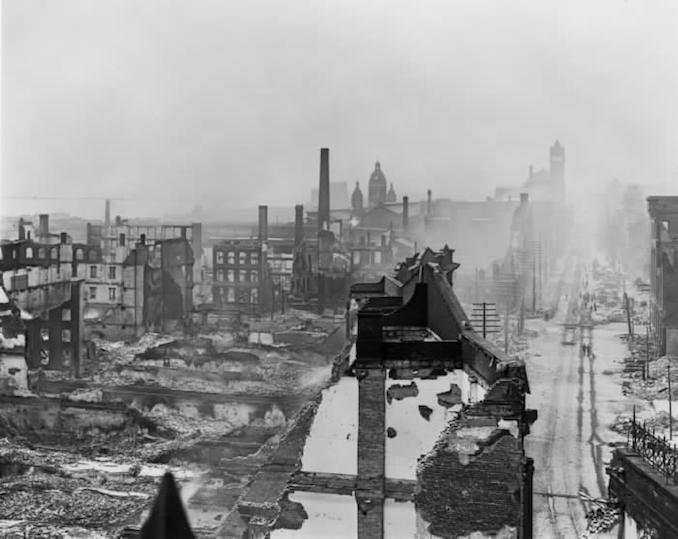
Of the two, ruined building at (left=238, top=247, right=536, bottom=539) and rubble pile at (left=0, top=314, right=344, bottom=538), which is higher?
ruined building at (left=238, top=247, right=536, bottom=539)

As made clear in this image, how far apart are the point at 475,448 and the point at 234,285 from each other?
21.5 metres

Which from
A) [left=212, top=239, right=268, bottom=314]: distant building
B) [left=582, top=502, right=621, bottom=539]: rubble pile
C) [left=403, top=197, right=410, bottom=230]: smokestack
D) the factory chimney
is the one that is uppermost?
[left=403, top=197, right=410, bottom=230]: smokestack

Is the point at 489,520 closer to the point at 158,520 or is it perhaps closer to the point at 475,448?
the point at 475,448

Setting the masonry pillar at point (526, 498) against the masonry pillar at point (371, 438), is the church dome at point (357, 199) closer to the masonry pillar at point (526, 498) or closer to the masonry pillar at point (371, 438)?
the masonry pillar at point (371, 438)

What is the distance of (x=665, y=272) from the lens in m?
20.8

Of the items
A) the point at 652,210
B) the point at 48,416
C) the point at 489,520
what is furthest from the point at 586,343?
the point at 489,520

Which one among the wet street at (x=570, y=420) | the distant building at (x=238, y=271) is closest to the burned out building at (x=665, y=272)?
the wet street at (x=570, y=420)

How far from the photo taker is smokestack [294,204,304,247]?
27.4 m

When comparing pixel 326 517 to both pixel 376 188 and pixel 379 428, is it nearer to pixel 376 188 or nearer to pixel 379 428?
pixel 379 428

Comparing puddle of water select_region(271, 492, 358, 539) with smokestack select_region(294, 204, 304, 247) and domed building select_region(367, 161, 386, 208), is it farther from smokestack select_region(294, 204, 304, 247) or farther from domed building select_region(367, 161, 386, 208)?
smokestack select_region(294, 204, 304, 247)

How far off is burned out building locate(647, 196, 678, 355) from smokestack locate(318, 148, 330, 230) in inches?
367

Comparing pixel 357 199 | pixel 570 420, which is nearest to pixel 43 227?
pixel 357 199

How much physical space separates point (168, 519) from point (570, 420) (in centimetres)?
1493

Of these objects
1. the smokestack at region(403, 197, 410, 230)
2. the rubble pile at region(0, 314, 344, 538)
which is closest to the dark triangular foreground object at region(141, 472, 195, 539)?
the rubble pile at region(0, 314, 344, 538)
